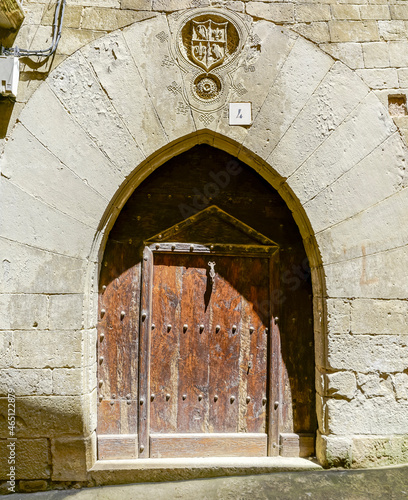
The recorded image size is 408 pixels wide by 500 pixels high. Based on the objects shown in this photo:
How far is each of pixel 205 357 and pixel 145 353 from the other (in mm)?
412

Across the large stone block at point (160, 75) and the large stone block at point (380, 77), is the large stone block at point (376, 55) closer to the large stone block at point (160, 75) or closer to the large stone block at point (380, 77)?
the large stone block at point (380, 77)

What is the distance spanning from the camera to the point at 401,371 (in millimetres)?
2385

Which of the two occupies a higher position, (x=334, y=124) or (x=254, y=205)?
(x=334, y=124)

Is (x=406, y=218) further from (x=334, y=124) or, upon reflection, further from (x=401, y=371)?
(x=401, y=371)

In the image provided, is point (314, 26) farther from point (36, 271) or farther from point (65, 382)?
point (65, 382)

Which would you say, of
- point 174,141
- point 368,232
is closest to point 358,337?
point 368,232

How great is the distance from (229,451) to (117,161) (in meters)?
2.06

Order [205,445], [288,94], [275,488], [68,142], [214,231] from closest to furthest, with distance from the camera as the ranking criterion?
[275,488]
[68,142]
[288,94]
[205,445]
[214,231]

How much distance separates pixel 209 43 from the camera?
249cm

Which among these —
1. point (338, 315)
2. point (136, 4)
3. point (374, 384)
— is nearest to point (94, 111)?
point (136, 4)

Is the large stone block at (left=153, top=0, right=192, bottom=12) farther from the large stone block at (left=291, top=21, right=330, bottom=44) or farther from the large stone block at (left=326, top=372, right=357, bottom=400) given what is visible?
the large stone block at (left=326, top=372, right=357, bottom=400)

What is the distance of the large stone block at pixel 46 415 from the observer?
2264 mm

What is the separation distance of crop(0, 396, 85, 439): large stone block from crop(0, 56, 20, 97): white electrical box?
1.85 m

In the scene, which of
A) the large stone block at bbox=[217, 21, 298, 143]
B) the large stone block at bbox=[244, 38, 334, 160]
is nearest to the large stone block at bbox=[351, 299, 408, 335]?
the large stone block at bbox=[244, 38, 334, 160]
